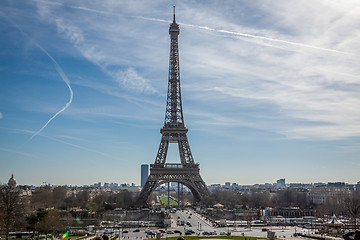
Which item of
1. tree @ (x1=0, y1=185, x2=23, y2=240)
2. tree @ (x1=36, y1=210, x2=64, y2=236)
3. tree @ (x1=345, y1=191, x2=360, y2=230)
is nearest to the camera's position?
tree @ (x1=0, y1=185, x2=23, y2=240)

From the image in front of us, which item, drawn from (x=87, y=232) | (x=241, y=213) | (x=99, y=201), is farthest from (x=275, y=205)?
(x=87, y=232)

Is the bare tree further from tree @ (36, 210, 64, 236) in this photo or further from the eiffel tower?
the eiffel tower

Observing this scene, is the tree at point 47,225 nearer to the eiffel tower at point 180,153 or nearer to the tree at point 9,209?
the tree at point 9,209

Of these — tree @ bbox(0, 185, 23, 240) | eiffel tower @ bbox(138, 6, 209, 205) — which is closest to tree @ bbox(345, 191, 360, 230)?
eiffel tower @ bbox(138, 6, 209, 205)

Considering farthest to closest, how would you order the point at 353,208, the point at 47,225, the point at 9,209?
the point at 353,208, the point at 47,225, the point at 9,209

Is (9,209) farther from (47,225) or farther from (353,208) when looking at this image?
(353,208)

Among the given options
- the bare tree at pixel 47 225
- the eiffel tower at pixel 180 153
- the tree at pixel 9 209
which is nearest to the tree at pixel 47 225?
the bare tree at pixel 47 225

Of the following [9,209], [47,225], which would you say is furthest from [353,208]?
[9,209]

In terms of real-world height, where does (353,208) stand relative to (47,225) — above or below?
below
